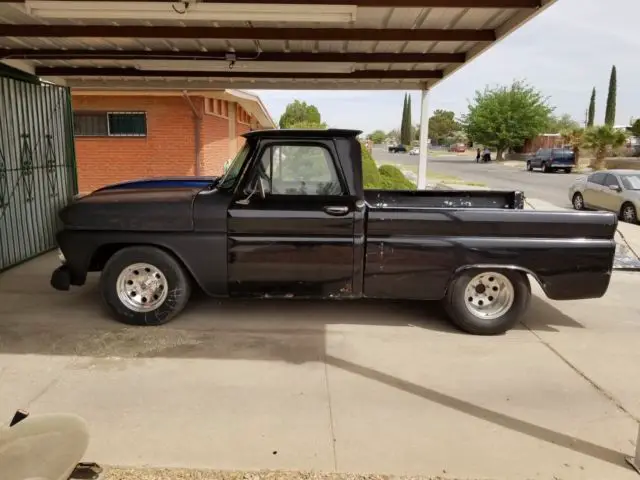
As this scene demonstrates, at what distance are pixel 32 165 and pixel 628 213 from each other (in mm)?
14904

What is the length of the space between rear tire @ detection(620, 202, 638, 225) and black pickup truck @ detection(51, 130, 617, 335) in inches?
442

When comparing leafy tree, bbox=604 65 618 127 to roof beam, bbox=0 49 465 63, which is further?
leafy tree, bbox=604 65 618 127

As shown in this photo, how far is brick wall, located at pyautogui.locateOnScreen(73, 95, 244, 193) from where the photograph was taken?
15047 mm

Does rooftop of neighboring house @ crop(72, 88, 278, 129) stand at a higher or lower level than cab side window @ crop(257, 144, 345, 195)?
higher

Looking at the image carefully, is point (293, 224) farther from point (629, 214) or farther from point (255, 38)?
point (629, 214)

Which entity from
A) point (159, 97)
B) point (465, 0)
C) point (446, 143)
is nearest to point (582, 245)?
point (465, 0)

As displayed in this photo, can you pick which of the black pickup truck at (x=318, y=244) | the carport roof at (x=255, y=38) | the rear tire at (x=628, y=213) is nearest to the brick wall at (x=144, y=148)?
the carport roof at (x=255, y=38)

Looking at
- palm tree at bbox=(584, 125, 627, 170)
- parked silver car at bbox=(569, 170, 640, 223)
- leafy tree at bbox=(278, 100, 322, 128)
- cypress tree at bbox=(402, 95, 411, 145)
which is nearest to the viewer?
parked silver car at bbox=(569, 170, 640, 223)

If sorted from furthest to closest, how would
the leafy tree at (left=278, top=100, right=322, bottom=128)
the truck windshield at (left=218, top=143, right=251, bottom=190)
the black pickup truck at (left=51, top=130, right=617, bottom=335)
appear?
1. the leafy tree at (left=278, top=100, right=322, bottom=128)
2. the truck windshield at (left=218, top=143, right=251, bottom=190)
3. the black pickup truck at (left=51, top=130, right=617, bottom=335)

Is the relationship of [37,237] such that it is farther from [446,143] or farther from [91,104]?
[446,143]

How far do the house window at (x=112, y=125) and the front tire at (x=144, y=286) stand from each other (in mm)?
10862

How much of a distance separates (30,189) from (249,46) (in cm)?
426

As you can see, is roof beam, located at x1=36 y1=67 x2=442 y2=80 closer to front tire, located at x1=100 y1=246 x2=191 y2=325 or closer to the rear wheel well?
the rear wheel well

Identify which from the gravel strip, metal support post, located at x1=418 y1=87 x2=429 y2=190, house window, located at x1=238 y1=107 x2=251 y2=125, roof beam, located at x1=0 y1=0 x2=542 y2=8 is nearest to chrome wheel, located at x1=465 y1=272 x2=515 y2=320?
the gravel strip
